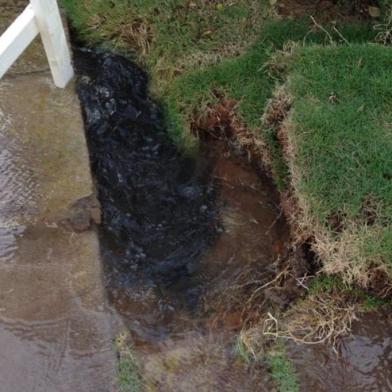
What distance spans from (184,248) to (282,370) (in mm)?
829

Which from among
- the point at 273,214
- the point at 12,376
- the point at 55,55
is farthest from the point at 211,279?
the point at 55,55

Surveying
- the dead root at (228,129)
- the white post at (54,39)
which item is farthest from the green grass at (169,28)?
the white post at (54,39)

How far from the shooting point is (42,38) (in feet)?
10.5

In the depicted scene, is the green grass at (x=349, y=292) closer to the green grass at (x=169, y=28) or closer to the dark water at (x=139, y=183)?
the dark water at (x=139, y=183)

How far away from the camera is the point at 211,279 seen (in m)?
3.04

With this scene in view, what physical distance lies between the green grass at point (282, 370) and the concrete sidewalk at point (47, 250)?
28.3 inches

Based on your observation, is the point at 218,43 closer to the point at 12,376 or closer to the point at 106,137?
the point at 106,137

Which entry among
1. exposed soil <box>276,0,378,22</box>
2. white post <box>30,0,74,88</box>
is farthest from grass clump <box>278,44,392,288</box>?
white post <box>30,0,74,88</box>

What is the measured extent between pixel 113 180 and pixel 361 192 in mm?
1344

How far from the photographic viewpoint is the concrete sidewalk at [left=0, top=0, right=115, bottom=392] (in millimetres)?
2582

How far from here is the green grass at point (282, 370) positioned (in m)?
2.63

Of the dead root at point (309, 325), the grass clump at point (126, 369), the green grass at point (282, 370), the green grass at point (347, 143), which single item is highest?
the green grass at point (347, 143)

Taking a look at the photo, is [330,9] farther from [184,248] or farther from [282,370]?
[282,370]

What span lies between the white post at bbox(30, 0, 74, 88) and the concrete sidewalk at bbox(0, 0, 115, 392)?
0.33 ft
